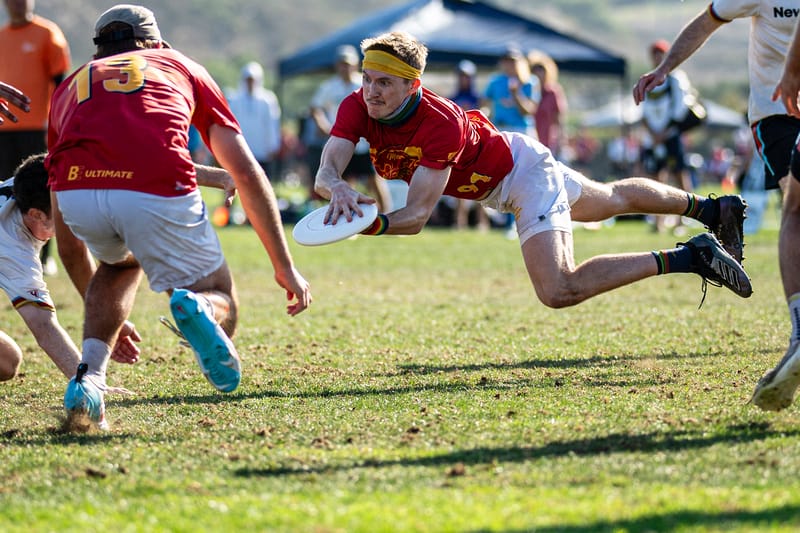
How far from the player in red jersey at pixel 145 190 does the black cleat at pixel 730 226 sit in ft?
8.85

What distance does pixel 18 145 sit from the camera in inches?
408

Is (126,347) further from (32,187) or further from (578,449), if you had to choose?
(578,449)

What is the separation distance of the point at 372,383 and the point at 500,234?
10843mm

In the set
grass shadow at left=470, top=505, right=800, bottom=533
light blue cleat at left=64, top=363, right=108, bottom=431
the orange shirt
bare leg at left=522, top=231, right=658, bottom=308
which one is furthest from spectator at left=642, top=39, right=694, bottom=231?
grass shadow at left=470, top=505, right=800, bottom=533

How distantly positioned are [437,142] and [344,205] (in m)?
0.59

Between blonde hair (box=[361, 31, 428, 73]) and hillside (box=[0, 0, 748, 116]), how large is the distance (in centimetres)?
8143

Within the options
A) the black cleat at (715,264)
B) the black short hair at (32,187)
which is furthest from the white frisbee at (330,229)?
the black cleat at (715,264)

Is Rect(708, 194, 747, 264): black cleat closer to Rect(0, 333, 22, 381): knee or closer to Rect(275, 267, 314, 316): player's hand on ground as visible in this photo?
Rect(275, 267, 314, 316): player's hand on ground

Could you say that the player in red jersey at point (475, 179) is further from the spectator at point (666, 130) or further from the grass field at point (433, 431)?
the spectator at point (666, 130)

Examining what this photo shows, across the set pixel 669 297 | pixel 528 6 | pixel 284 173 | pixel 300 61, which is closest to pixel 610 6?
pixel 528 6

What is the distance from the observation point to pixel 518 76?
14891 mm

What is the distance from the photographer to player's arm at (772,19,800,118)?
172 inches

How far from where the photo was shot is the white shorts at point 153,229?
4.11 m

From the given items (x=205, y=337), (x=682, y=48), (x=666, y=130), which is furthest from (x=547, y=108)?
(x=205, y=337)
